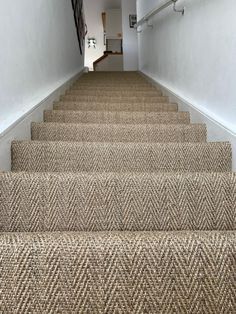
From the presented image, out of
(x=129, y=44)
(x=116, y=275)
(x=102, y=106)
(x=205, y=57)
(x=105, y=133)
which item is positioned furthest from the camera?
(x=129, y=44)

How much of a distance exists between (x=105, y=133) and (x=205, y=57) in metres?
0.89

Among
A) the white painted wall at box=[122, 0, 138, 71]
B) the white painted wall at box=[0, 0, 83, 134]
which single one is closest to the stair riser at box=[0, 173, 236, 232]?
the white painted wall at box=[0, 0, 83, 134]

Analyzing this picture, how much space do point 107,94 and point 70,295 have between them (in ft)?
9.87

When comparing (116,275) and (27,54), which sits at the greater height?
(27,54)

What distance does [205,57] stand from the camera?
2176 millimetres

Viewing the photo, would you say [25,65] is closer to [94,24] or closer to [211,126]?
[211,126]

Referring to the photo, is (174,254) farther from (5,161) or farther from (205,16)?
(205,16)

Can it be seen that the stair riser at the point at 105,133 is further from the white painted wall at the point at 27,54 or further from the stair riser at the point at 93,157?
the stair riser at the point at 93,157

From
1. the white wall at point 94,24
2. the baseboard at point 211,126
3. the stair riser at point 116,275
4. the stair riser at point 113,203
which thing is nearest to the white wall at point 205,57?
the baseboard at point 211,126

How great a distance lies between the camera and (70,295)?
781mm

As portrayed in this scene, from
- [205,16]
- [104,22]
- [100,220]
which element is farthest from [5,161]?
[104,22]

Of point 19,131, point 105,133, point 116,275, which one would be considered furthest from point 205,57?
point 116,275

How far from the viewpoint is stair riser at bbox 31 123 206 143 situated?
1.83m

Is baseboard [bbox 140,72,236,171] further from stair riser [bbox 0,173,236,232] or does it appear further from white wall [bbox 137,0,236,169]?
stair riser [bbox 0,173,236,232]
